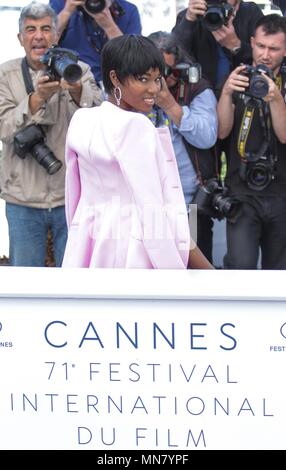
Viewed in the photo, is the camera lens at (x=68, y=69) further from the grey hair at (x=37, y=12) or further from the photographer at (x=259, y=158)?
the photographer at (x=259, y=158)

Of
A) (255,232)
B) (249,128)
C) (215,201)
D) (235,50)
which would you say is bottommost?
(255,232)

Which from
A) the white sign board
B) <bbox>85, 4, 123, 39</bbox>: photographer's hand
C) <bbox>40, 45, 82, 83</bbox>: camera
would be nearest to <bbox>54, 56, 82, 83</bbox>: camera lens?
<bbox>40, 45, 82, 83</bbox>: camera

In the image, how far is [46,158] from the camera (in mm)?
3910

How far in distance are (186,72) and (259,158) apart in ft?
1.61

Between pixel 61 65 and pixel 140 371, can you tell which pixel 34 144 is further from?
pixel 140 371

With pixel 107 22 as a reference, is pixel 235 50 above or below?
below

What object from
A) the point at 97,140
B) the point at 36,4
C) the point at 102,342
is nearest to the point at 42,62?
the point at 36,4

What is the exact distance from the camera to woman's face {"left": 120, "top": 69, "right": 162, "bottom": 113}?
2.68 meters

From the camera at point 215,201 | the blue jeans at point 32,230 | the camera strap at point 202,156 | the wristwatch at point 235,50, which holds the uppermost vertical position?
the wristwatch at point 235,50

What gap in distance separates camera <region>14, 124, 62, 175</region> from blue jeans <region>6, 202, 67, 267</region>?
206 mm

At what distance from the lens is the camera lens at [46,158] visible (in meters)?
3.91

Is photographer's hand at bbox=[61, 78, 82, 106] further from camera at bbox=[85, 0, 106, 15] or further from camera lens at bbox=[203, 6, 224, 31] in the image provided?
camera lens at bbox=[203, 6, 224, 31]

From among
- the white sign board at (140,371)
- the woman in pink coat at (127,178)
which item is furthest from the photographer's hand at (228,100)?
the white sign board at (140,371)

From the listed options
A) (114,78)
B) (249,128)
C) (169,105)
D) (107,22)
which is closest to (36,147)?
(169,105)
